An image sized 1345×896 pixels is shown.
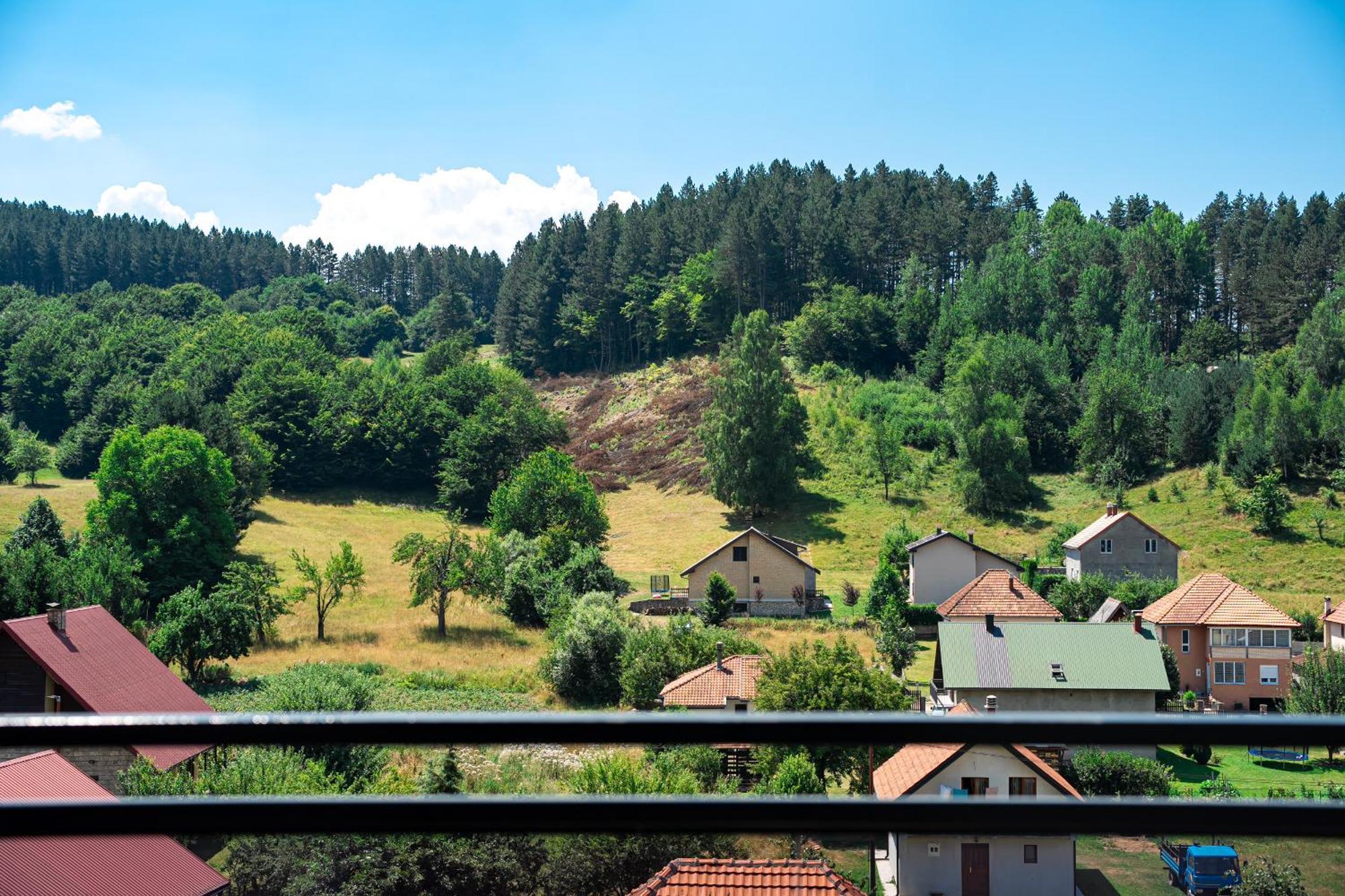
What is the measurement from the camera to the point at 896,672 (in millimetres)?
33500

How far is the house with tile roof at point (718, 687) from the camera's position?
25984mm

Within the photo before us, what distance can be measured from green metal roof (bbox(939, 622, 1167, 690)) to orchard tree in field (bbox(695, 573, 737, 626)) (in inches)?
485

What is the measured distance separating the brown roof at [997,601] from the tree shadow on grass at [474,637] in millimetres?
15425

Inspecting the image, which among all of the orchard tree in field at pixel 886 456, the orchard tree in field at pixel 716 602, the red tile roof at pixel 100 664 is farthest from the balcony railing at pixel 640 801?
Result: the orchard tree in field at pixel 886 456

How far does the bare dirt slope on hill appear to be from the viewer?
6531 cm

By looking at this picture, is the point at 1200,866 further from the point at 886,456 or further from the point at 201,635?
the point at 886,456

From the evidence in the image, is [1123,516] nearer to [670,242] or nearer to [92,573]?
[92,573]

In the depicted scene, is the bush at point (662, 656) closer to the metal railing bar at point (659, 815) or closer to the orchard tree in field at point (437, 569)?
the orchard tree in field at point (437, 569)

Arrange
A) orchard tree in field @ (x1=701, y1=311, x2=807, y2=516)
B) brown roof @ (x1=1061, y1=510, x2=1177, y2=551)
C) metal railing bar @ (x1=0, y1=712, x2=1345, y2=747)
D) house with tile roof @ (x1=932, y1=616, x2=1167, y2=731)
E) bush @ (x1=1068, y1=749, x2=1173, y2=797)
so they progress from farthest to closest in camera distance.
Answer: orchard tree in field @ (x1=701, y1=311, x2=807, y2=516), brown roof @ (x1=1061, y1=510, x2=1177, y2=551), house with tile roof @ (x1=932, y1=616, x2=1167, y2=731), bush @ (x1=1068, y1=749, x2=1173, y2=797), metal railing bar @ (x1=0, y1=712, x2=1345, y2=747)

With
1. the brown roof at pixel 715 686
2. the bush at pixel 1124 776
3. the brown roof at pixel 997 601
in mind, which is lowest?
the brown roof at pixel 997 601

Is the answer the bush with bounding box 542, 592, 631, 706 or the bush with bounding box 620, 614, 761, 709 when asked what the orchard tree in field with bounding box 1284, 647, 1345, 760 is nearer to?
the bush with bounding box 620, 614, 761, 709

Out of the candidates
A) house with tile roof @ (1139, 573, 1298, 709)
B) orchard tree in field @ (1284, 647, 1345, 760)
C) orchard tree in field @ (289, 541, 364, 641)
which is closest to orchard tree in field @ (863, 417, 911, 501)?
house with tile roof @ (1139, 573, 1298, 709)

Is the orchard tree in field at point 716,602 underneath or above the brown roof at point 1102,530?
underneath

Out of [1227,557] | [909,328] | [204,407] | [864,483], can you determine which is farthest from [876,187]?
[204,407]
